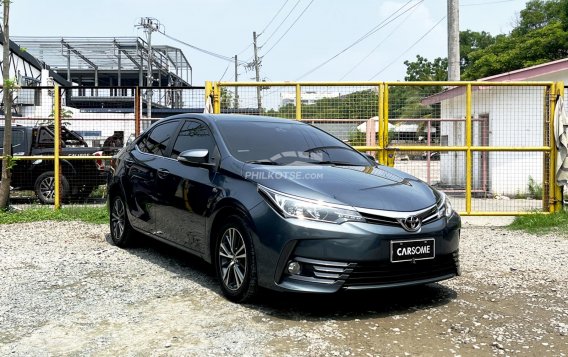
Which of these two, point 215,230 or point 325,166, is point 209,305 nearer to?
point 215,230

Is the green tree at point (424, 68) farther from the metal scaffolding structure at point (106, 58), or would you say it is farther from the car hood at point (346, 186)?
the car hood at point (346, 186)

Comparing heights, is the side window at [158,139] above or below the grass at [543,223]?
above

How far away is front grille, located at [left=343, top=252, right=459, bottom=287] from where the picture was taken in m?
3.98

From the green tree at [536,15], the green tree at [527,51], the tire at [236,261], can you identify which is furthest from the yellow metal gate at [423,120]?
the green tree at [536,15]

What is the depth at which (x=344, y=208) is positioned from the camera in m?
4.04

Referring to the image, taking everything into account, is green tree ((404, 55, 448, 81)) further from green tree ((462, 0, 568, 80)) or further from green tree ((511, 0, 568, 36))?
green tree ((462, 0, 568, 80))

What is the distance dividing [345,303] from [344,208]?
3.09 feet

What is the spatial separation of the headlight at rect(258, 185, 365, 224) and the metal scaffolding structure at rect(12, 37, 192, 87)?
1611 inches

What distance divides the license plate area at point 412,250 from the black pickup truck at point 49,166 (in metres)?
8.32

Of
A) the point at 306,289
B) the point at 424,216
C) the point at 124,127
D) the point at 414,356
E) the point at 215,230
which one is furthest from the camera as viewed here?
the point at 124,127

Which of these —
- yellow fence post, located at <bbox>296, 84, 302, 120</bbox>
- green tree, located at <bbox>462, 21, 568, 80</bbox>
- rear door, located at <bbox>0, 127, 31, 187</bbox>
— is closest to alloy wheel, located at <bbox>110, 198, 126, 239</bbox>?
yellow fence post, located at <bbox>296, 84, 302, 120</bbox>

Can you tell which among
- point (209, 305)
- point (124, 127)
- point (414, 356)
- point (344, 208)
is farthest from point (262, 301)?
point (124, 127)

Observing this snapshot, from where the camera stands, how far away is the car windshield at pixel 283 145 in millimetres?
4969

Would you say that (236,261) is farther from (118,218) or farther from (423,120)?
(423,120)
